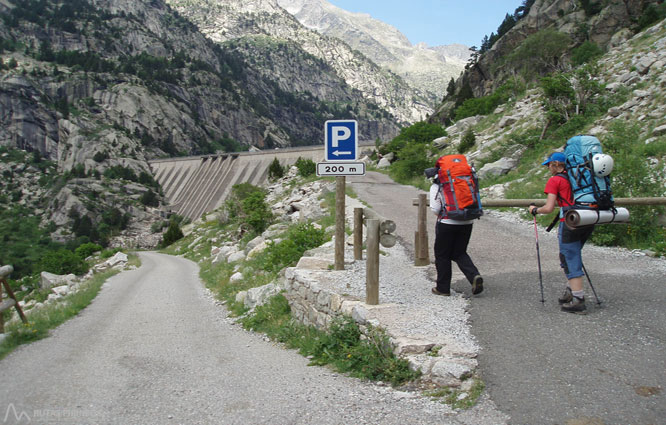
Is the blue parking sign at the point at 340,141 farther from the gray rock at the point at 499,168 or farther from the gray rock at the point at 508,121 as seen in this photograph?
the gray rock at the point at 508,121

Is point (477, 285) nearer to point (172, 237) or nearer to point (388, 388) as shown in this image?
point (388, 388)

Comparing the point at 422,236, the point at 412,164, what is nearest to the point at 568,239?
the point at 422,236

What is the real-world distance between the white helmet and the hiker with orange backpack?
1.37m

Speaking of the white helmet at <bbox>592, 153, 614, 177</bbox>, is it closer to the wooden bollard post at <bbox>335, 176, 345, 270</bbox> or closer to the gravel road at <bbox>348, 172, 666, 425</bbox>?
the gravel road at <bbox>348, 172, 666, 425</bbox>

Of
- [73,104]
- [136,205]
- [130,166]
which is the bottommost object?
[136,205]

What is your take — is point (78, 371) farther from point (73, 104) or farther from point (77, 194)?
point (73, 104)

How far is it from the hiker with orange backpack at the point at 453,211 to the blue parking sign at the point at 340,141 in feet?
4.65

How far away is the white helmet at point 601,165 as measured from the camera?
4824mm

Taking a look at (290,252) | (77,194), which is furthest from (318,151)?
(290,252)

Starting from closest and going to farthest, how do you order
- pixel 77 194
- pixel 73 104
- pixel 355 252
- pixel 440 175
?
pixel 440 175
pixel 355 252
pixel 77 194
pixel 73 104

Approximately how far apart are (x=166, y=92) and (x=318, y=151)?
8851 centimetres

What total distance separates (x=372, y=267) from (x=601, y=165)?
2882mm

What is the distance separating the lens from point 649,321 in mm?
4766

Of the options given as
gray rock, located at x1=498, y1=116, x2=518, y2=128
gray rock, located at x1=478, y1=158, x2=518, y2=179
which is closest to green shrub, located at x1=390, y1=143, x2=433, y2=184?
gray rock, located at x1=498, y1=116, x2=518, y2=128
